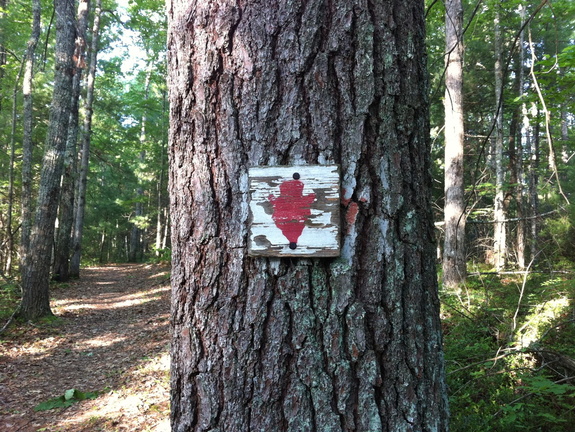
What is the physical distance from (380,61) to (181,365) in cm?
117

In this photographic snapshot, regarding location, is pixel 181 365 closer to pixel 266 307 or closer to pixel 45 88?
pixel 266 307

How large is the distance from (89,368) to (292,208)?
5.34 metres

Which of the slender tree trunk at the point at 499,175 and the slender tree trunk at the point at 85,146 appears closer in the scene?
the slender tree trunk at the point at 499,175

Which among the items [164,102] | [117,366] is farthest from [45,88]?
[117,366]

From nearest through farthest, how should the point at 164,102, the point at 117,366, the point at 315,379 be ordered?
1. the point at 315,379
2. the point at 117,366
3. the point at 164,102

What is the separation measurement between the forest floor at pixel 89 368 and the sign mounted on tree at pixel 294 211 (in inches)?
116

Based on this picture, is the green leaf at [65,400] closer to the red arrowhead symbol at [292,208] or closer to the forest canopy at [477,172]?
the forest canopy at [477,172]

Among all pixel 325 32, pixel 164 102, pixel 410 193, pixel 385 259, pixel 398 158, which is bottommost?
pixel 385 259

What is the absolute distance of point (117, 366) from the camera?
5.27 metres

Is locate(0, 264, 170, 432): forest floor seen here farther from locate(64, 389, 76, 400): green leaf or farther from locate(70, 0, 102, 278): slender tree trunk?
locate(70, 0, 102, 278): slender tree trunk

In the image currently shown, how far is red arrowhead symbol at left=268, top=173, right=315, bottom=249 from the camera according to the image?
1186 mm

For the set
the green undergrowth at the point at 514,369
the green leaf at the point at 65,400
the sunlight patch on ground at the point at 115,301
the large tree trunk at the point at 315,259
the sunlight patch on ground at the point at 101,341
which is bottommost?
the green leaf at the point at 65,400

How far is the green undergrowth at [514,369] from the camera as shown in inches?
109

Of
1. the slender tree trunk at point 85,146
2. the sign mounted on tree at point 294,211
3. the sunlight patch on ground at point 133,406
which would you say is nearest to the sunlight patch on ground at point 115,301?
the slender tree trunk at point 85,146
